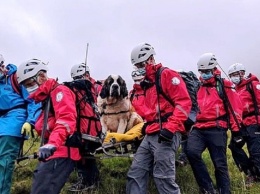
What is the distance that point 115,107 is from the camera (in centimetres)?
966

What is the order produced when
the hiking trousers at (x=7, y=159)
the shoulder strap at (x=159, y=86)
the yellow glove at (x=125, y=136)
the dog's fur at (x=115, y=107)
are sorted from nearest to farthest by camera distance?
1. the shoulder strap at (x=159, y=86)
2. the hiking trousers at (x=7, y=159)
3. the yellow glove at (x=125, y=136)
4. the dog's fur at (x=115, y=107)

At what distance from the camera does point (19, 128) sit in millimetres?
7270

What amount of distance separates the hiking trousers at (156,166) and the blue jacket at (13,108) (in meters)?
1.92

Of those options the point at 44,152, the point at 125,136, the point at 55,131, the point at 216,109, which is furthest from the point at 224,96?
the point at 44,152

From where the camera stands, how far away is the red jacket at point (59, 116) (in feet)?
16.7

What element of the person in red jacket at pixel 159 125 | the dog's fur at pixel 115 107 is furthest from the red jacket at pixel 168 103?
the dog's fur at pixel 115 107

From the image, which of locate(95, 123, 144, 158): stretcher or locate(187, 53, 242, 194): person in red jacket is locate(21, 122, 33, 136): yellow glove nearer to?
locate(95, 123, 144, 158): stretcher

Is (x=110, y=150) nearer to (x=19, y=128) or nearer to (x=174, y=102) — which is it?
(x=19, y=128)

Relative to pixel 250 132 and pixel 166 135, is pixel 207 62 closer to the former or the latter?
pixel 250 132

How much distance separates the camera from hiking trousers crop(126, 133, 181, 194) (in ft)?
19.8

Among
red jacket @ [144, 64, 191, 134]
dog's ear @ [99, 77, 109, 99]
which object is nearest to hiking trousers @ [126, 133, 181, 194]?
red jacket @ [144, 64, 191, 134]

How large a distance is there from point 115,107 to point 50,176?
436cm

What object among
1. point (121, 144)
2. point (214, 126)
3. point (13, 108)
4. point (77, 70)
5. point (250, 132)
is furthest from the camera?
point (77, 70)

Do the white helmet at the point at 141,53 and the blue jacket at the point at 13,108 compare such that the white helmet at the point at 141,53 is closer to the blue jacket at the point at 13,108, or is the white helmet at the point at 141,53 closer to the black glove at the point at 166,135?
the black glove at the point at 166,135
